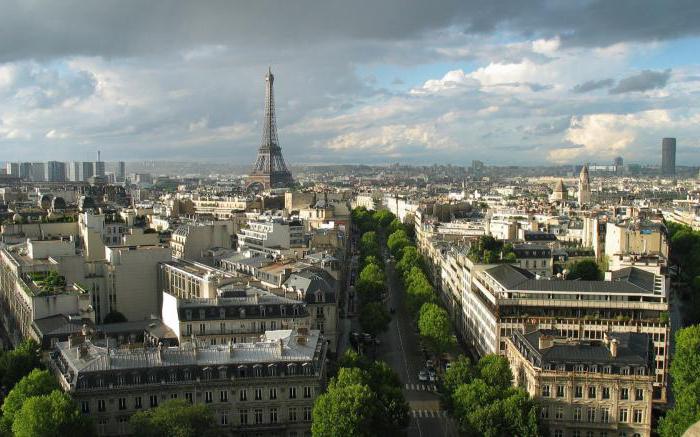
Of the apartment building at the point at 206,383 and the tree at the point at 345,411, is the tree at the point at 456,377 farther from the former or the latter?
the apartment building at the point at 206,383

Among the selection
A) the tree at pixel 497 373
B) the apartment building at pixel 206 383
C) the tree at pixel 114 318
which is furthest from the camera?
the tree at pixel 114 318

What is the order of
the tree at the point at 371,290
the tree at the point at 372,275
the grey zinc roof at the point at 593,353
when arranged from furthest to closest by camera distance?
the tree at the point at 372,275, the tree at the point at 371,290, the grey zinc roof at the point at 593,353

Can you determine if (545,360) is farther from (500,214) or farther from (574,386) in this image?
(500,214)

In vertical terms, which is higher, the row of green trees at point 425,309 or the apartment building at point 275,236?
the apartment building at point 275,236

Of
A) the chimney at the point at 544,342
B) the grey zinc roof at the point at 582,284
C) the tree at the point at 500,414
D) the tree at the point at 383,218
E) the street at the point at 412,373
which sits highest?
the grey zinc roof at the point at 582,284

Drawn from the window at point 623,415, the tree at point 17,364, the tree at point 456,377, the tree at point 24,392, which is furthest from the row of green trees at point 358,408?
the tree at point 17,364

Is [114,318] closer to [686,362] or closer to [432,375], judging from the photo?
[432,375]

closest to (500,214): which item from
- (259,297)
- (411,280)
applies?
(411,280)

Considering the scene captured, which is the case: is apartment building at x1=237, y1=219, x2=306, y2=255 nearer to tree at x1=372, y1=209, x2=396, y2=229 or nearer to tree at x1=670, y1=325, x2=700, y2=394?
tree at x1=670, y1=325, x2=700, y2=394

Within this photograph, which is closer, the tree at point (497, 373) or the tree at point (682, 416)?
the tree at point (682, 416)
